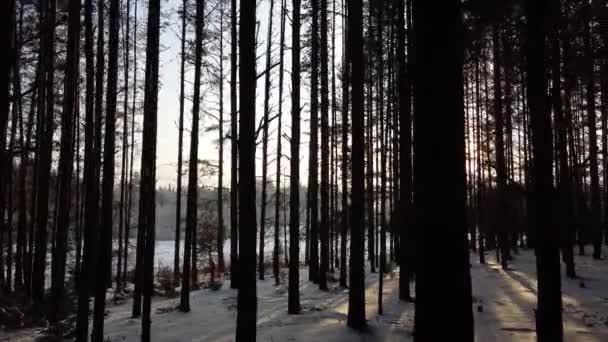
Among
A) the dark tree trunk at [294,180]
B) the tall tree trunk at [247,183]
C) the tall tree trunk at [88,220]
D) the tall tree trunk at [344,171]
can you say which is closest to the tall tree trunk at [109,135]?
the tall tree trunk at [88,220]

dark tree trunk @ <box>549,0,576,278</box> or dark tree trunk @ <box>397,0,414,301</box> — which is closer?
dark tree trunk @ <box>549,0,576,278</box>

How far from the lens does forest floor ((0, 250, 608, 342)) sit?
8594mm

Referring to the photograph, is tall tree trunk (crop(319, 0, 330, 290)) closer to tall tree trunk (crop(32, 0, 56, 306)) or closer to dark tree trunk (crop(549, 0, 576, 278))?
dark tree trunk (crop(549, 0, 576, 278))

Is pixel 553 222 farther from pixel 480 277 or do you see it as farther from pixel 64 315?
pixel 64 315

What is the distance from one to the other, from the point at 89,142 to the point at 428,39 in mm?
6932

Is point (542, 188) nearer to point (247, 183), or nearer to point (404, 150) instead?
point (247, 183)

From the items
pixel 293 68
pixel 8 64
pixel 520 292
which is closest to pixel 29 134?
pixel 293 68

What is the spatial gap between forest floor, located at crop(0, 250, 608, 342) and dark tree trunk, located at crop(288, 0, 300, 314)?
1.99ft

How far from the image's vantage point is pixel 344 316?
10.2 m

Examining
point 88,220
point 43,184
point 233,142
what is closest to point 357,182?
point 88,220

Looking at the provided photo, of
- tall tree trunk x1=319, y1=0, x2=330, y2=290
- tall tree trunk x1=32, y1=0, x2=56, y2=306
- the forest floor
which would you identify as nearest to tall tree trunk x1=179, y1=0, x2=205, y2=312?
the forest floor

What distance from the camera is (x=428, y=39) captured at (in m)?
3.14

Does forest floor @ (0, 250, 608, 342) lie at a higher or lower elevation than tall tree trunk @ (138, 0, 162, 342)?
lower

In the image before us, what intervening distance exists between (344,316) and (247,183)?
5474mm
